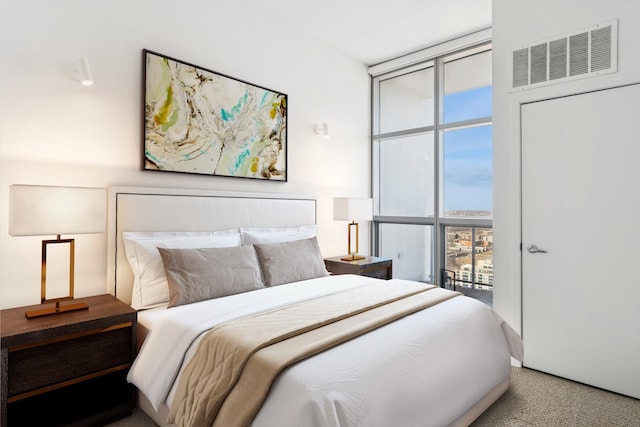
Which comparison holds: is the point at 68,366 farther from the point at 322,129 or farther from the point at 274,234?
the point at 322,129

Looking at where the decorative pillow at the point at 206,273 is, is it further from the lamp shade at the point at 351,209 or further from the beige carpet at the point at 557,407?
the beige carpet at the point at 557,407

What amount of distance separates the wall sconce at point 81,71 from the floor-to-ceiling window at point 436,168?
3215mm

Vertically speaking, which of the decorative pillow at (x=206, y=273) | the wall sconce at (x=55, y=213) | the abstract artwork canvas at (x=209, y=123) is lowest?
the decorative pillow at (x=206, y=273)

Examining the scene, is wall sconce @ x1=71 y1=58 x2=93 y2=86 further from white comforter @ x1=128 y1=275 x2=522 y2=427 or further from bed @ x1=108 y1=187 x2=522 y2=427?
white comforter @ x1=128 y1=275 x2=522 y2=427

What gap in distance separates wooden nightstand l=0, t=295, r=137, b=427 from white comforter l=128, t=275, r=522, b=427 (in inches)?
5.9

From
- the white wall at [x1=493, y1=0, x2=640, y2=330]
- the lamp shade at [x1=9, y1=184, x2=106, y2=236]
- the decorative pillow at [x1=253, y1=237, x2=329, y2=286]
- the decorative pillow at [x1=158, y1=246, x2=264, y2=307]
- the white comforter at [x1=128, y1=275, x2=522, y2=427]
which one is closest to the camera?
the white comforter at [x1=128, y1=275, x2=522, y2=427]

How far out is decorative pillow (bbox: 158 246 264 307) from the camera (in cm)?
233

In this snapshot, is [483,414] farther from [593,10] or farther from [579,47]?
[593,10]

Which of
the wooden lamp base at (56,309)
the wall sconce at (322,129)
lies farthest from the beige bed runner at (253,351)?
the wall sconce at (322,129)

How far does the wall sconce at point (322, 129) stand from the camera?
4.00 meters

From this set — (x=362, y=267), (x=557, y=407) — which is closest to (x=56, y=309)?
(x=362, y=267)

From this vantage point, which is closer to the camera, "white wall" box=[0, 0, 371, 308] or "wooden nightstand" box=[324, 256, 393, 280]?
"white wall" box=[0, 0, 371, 308]

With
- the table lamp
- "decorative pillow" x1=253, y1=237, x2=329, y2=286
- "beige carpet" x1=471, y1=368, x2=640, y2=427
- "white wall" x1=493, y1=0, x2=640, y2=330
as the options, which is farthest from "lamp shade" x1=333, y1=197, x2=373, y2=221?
"beige carpet" x1=471, y1=368, x2=640, y2=427

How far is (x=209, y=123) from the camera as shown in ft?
9.97
